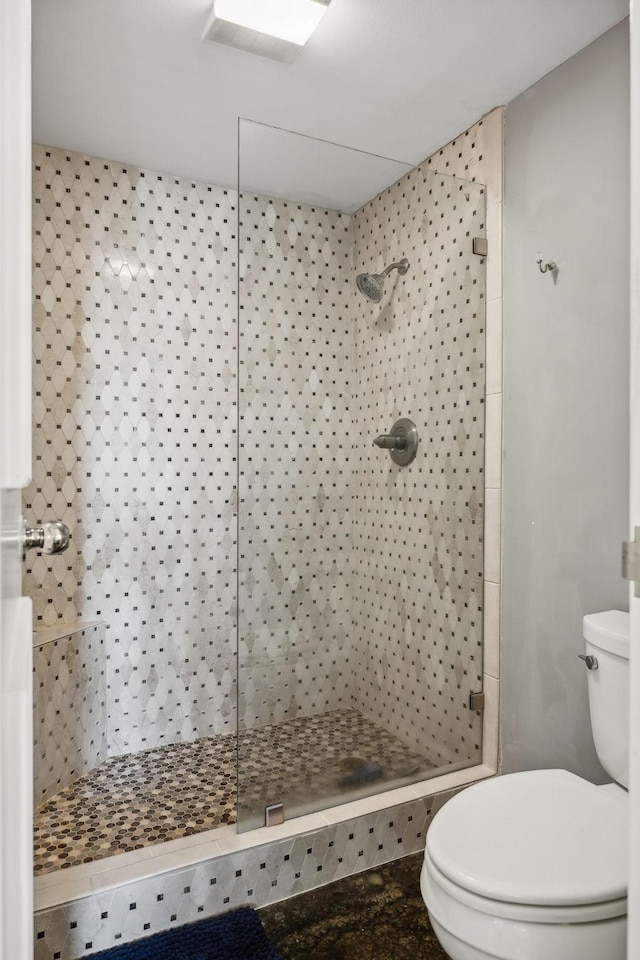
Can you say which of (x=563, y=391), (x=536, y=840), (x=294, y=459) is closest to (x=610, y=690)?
(x=536, y=840)

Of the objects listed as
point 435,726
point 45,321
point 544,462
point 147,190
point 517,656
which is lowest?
point 435,726

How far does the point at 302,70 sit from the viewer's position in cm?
192

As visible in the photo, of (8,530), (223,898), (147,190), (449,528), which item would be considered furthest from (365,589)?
(147,190)

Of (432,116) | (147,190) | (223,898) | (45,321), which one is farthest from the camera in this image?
(147,190)

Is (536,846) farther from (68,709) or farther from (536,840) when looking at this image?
(68,709)

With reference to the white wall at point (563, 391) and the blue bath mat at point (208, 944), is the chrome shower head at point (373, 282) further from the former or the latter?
the blue bath mat at point (208, 944)

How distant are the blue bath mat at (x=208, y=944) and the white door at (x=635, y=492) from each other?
1.22 m

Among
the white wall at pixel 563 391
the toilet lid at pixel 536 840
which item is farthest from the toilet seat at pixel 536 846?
the white wall at pixel 563 391

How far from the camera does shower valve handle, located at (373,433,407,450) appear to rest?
6.69 feet

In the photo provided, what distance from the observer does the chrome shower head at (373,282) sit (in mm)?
1990

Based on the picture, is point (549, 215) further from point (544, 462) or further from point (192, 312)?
point (192, 312)

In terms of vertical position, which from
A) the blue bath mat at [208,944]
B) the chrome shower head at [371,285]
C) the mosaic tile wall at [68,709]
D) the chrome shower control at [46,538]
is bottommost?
the blue bath mat at [208,944]

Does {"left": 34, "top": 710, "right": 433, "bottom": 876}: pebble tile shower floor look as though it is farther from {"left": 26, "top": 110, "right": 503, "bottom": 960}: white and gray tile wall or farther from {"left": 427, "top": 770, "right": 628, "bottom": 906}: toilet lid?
{"left": 427, "top": 770, "right": 628, "bottom": 906}: toilet lid

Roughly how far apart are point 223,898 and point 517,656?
1.12 meters
